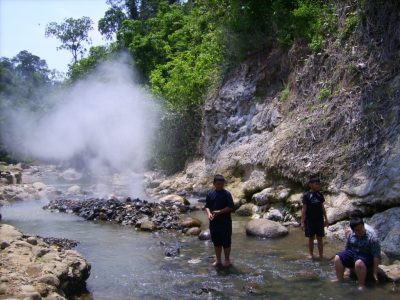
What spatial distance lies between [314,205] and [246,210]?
195 inches

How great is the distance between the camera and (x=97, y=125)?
33.9 meters

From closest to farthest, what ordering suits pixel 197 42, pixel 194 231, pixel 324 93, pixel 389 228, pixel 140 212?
1. pixel 389 228
2. pixel 194 231
3. pixel 324 93
4. pixel 140 212
5. pixel 197 42

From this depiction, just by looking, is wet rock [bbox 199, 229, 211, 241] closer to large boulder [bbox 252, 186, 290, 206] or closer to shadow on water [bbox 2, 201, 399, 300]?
shadow on water [bbox 2, 201, 399, 300]

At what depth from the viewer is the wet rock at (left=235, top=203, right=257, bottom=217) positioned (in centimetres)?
1325

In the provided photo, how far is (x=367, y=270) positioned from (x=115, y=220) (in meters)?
8.21

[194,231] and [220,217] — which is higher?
[220,217]

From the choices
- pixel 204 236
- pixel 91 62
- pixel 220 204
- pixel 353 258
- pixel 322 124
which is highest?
pixel 91 62

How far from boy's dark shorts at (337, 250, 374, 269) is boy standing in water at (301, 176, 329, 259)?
4.58ft

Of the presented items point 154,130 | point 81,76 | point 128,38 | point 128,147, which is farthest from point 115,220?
point 81,76

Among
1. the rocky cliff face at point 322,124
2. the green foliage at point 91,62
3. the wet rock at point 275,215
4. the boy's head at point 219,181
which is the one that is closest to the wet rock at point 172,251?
the boy's head at point 219,181

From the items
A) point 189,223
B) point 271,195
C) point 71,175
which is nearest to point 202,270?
point 189,223

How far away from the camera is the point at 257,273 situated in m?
7.88

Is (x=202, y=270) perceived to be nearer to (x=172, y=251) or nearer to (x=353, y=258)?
(x=172, y=251)

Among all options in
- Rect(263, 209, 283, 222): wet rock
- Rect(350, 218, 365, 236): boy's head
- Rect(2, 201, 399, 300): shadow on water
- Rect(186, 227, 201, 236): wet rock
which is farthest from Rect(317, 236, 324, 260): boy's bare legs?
Rect(186, 227, 201, 236): wet rock
